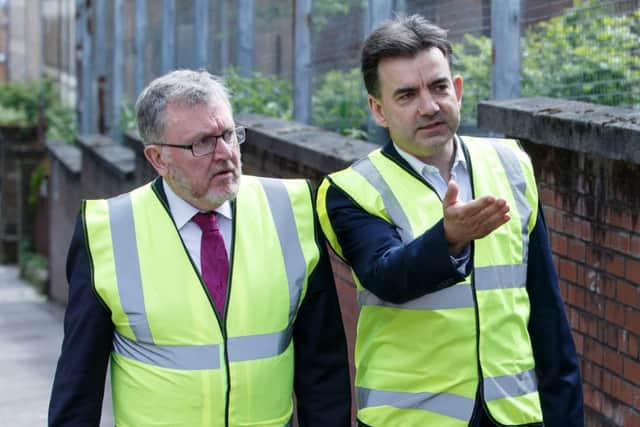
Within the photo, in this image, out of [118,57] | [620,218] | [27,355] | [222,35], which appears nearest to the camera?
[620,218]

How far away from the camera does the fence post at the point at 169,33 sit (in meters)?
12.8

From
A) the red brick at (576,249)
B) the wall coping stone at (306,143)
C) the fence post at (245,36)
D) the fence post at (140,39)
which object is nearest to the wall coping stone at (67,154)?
the fence post at (140,39)

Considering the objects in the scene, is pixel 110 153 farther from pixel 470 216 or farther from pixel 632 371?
pixel 470 216

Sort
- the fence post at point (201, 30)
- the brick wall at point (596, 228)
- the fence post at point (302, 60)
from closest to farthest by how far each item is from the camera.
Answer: the brick wall at point (596, 228), the fence post at point (302, 60), the fence post at point (201, 30)

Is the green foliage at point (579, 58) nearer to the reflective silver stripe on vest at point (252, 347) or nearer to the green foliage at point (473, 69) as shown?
the green foliage at point (473, 69)

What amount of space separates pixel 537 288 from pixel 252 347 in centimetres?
71

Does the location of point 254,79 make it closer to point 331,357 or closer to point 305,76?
point 305,76

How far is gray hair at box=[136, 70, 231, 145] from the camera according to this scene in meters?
3.43

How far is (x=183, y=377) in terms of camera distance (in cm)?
341

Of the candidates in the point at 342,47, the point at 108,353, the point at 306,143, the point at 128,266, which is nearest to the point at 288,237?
the point at 128,266

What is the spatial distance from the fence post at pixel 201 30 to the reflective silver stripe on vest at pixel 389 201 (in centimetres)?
802

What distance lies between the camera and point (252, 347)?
3430mm

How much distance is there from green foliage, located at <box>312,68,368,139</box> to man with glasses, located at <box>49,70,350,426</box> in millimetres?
4032

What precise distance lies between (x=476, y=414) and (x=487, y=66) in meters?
3.16
